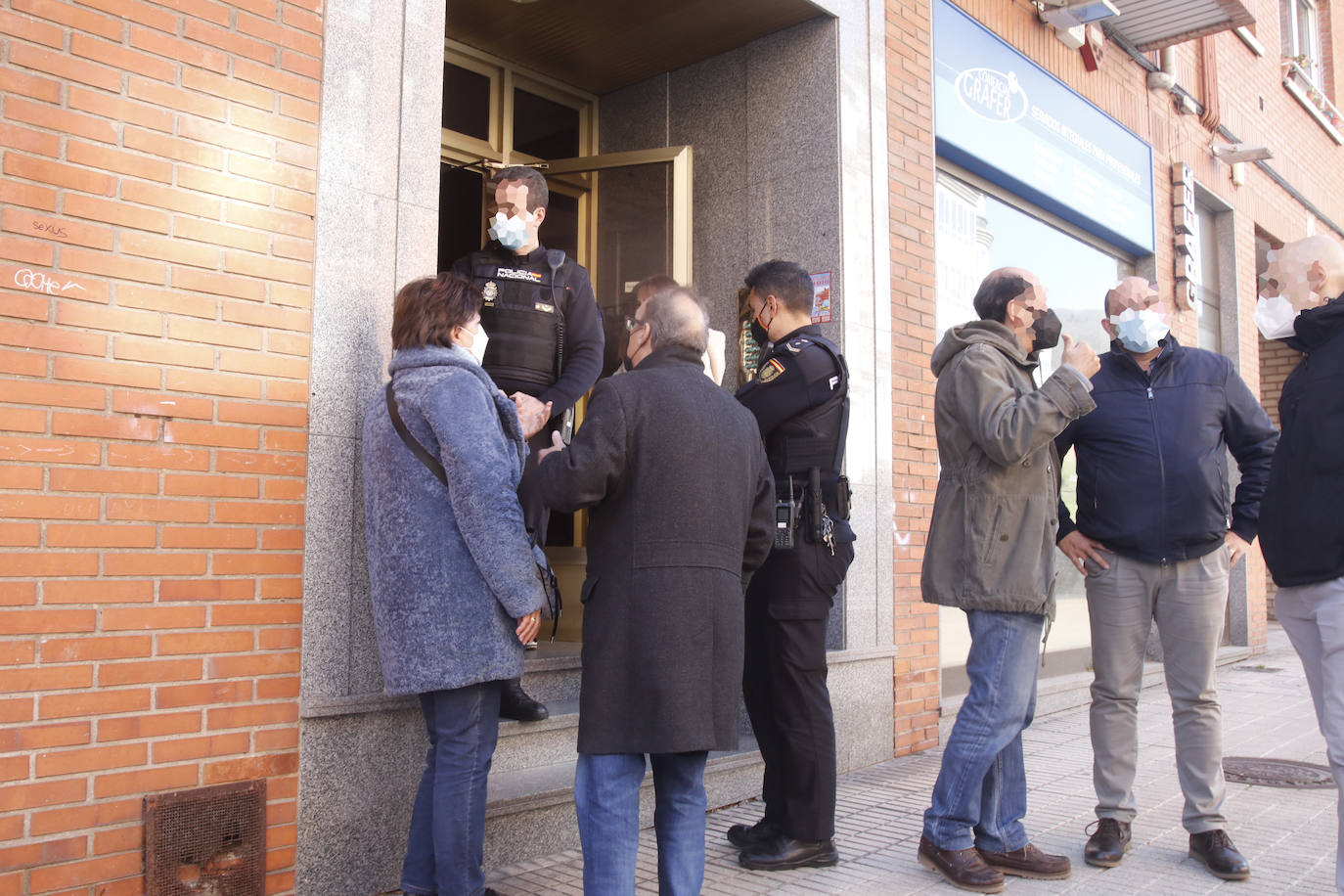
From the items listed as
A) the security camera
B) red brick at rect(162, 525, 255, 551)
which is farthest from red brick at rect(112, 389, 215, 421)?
the security camera

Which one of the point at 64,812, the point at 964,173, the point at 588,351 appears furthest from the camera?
the point at 964,173

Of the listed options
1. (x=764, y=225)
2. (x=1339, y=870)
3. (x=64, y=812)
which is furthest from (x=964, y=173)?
(x=64, y=812)

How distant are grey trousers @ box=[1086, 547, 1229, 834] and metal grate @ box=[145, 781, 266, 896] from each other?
290 cm

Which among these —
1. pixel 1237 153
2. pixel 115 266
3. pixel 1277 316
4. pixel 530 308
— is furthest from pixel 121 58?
pixel 1237 153

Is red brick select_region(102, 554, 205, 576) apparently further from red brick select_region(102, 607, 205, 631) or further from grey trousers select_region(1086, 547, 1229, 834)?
grey trousers select_region(1086, 547, 1229, 834)

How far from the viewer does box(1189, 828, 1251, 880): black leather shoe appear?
3.62m

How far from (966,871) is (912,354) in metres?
3.23

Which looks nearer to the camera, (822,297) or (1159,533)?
(1159,533)

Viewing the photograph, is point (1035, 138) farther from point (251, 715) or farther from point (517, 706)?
point (251, 715)

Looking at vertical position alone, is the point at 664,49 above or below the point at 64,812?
above

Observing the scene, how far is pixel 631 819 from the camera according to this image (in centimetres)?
276

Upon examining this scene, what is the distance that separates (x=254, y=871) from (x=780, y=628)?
1.82 metres

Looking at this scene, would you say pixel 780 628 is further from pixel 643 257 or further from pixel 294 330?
pixel 643 257

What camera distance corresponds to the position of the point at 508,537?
2975 millimetres
